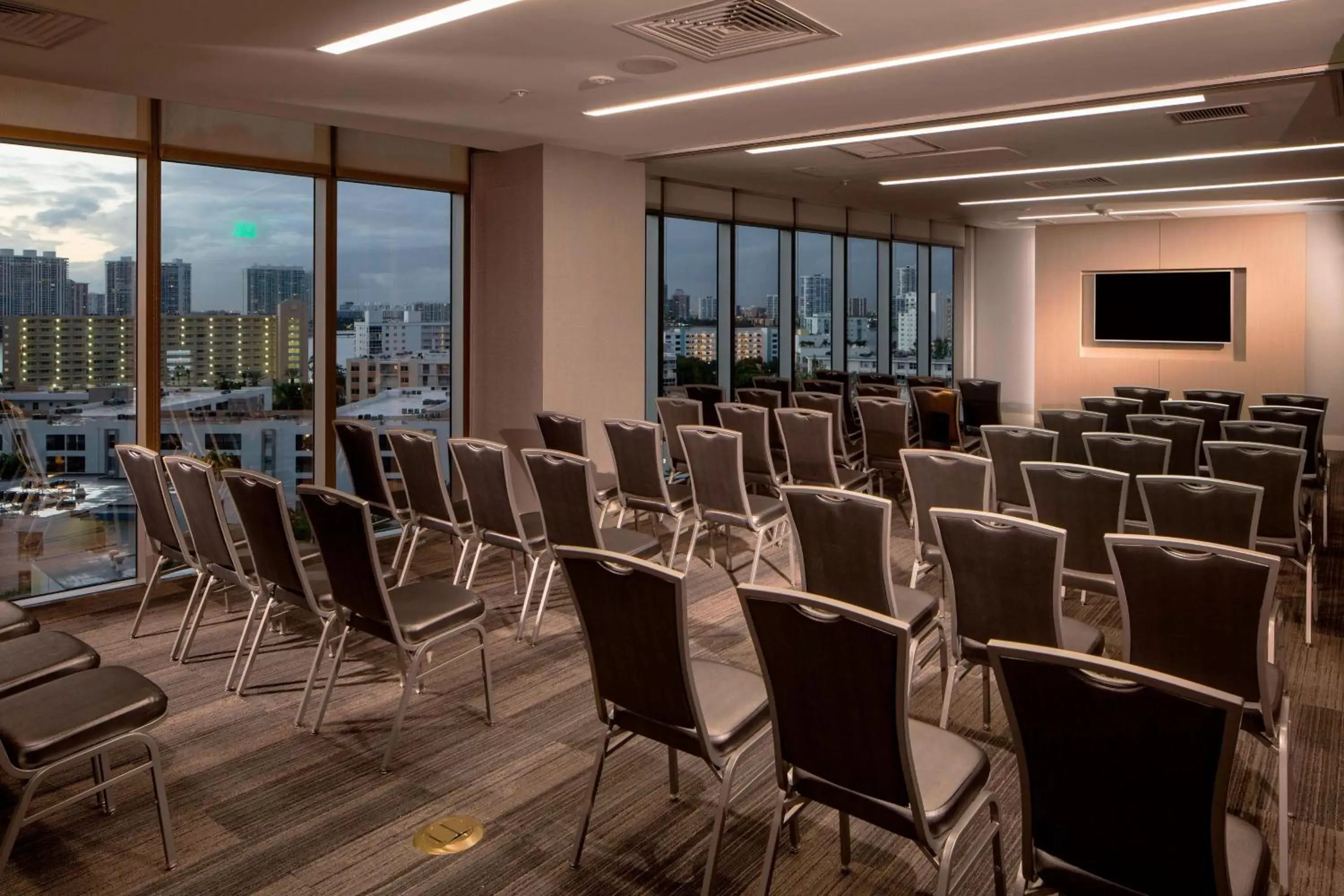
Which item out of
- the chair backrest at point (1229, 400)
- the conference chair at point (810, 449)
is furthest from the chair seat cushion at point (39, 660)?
the chair backrest at point (1229, 400)

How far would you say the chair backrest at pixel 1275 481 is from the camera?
4742mm

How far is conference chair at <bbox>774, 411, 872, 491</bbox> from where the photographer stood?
6.30 meters

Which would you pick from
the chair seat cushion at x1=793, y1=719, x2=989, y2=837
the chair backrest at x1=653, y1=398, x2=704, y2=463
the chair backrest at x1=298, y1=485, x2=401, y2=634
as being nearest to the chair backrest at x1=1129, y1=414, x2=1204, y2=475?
the chair backrest at x1=653, y1=398, x2=704, y2=463

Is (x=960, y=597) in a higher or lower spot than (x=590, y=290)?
lower

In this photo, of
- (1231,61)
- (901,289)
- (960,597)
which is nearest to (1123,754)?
(960,597)

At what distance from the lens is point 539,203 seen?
7.68 meters

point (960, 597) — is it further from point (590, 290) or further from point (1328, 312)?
point (1328, 312)

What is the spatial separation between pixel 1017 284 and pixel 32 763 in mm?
15501

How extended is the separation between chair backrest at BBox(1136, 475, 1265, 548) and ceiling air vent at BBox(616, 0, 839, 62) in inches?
98.8

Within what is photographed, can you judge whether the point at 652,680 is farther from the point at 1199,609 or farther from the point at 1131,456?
the point at 1131,456

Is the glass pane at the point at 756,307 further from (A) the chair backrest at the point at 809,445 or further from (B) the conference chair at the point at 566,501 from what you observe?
(B) the conference chair at the point at 566,501

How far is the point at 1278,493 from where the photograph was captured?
4785 mm

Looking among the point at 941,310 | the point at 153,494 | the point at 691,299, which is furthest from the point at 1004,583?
the point at 941,310

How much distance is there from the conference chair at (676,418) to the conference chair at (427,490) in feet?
7.20
